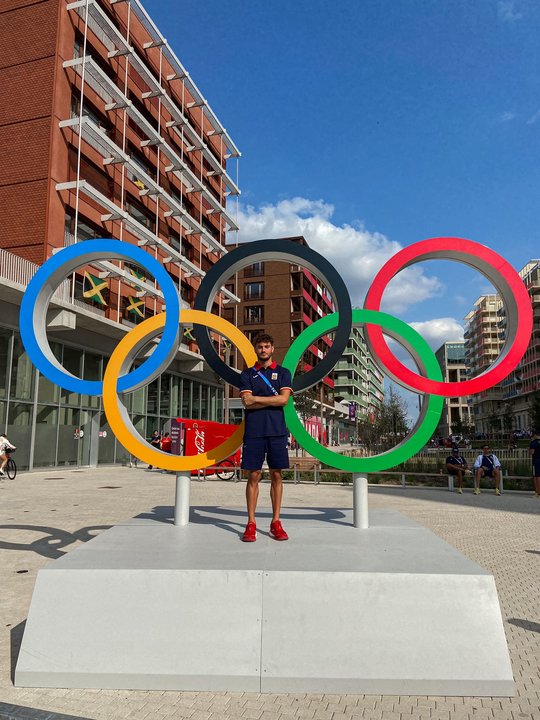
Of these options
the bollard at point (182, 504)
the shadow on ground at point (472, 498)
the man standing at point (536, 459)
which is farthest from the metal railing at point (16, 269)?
the man standing at point (536, 459)

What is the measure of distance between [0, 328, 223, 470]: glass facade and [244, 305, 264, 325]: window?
29640mm

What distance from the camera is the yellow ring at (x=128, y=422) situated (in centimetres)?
584

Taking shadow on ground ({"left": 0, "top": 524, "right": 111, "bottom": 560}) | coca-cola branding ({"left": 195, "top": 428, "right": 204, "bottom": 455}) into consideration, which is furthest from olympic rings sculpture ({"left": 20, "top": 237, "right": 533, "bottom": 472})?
coca-cola branding ({"left": 195, "top": 428, "right": 204, "bottom": 455})

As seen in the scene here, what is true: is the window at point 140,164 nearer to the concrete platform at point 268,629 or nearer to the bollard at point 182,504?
the bollard at point 182,504

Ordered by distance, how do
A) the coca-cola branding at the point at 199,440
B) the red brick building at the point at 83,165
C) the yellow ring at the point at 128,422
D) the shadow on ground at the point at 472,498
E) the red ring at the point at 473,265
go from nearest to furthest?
the red ring at the point at 473,265
the yellow ring at the point at 128,422
the shadow on ground at the point at 472,498
the coca-cola branding at the point at 199,440
the red brick building at the point at 83,165

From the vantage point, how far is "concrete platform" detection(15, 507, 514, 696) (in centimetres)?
350

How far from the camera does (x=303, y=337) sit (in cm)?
618

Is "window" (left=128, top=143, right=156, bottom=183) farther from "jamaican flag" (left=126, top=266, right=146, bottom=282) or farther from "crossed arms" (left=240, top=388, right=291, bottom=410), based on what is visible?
"crossed arms" (left=240, top=388, right=291, bottom=410)

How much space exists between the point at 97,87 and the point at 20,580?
28.6 m

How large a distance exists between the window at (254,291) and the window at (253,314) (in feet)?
3.97

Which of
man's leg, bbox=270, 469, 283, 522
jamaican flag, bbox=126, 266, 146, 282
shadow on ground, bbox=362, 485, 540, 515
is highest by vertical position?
jamaican flag, bbox=126, 266, 146, 282

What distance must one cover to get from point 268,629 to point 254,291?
201 ft

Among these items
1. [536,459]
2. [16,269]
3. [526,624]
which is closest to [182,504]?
[526,624]

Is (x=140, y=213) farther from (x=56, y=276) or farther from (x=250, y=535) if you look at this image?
(x=250, y=535)
